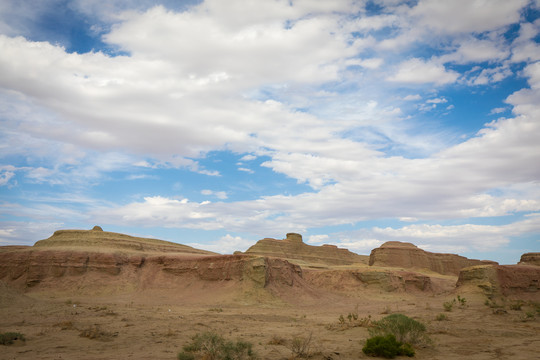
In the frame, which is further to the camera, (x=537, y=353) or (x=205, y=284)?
(x=205, y=284)

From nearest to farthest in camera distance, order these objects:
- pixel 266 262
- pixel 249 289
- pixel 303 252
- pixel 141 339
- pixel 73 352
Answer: pixel 73 352, pixel 141 339, pixel 249 289, pixel 266 262, pixel 303 252

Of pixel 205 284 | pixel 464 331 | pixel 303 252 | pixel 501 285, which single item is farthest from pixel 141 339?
pixel 303 252

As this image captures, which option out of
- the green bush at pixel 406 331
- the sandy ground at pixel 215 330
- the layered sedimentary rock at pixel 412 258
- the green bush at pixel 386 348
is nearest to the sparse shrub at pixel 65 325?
the sandy ground at pixel 215 330

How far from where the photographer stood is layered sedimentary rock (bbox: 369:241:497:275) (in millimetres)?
77125

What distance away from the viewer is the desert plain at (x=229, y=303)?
12.9m

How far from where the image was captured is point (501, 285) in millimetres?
37219

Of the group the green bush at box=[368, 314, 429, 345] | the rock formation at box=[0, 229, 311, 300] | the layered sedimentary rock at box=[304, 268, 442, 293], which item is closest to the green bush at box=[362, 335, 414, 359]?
the green bush at box=[368, 314, 429, 345]

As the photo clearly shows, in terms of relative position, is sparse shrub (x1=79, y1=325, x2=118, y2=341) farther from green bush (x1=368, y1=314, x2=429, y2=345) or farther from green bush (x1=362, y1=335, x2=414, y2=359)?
green bush (x1=368, y1=314, x2=429, y2=345)

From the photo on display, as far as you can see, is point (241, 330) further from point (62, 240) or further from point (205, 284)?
point (62, 240)

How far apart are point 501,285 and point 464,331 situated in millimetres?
26431

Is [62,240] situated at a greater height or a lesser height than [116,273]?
greater

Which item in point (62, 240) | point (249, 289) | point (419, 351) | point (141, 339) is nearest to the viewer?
point (419, 351)

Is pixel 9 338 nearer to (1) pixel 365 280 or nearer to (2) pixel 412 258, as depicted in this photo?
(1) pixel 365 280

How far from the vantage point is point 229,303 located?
31.6m
